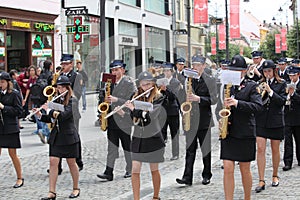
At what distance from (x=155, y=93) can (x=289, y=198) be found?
2232 millimetres

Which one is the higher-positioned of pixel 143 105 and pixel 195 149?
pixel 143 105

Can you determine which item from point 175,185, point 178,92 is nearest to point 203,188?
point 175,185

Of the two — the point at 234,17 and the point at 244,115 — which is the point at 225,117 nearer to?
the point at 244,115

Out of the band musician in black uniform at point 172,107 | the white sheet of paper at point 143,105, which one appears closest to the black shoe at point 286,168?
the band musician in black uniform at point 172,107

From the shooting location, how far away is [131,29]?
30.2 metres

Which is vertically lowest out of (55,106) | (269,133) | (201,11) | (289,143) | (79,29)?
(289,143)

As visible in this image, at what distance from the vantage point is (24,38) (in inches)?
819

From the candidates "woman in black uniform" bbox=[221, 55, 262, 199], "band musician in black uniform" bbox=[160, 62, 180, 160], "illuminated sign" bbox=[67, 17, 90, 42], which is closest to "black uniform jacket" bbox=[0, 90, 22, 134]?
"band musician in black uniform" bbox=[160, 62, 180, 160]

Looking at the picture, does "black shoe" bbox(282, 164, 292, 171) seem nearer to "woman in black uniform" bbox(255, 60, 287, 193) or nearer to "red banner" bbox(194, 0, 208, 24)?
"woman in black uniform" bbox(255, 60, 287, 193)

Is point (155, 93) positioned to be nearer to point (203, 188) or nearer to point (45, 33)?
point (203, 188)

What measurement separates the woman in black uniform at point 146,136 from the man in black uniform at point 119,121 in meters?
1.32

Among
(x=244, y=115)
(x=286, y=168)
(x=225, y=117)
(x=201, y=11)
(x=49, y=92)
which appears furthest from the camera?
(x=201, y=11)

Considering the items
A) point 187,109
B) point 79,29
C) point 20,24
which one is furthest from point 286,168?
point 20,24

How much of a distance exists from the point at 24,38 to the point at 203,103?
581 inches
